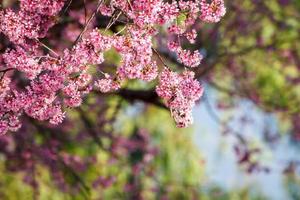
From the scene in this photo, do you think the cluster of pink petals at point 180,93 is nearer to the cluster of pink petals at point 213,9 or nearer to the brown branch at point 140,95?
the cluster of pink petals at point 213,9

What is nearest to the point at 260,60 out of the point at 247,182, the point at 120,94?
the point at 120,94

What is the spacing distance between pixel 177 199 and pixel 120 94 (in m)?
5.75

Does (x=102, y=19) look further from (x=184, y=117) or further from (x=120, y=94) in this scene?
(x=184, y=117)

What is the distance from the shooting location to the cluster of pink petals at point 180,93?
3213 millimetres

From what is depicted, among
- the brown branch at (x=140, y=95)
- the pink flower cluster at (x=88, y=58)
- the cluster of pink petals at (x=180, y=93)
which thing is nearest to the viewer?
the pink flower cluster at (x=88, y=58)

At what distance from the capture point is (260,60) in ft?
30.6

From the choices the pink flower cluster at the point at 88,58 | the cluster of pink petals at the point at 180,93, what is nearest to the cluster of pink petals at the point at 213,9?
the pink flower cluster at the point at 88,58

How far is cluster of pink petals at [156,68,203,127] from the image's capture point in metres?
3.21

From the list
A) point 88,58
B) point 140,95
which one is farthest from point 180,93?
point 140,95

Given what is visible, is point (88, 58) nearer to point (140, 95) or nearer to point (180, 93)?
point (180, 93)

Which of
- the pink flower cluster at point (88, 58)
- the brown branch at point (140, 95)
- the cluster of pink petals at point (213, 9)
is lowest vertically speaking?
the brown branch at point (140, 95)

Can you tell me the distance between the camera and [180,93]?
10.6 ft

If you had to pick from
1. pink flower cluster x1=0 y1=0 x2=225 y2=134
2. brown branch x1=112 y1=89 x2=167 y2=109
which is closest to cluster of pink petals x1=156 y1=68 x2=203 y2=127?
pink flower cluster x1=0 y1=0 x2=225 y2=134

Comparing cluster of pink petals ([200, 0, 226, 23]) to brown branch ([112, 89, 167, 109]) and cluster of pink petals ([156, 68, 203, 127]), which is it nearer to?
cluster of pink petals ([156, 68, 203, 127])
